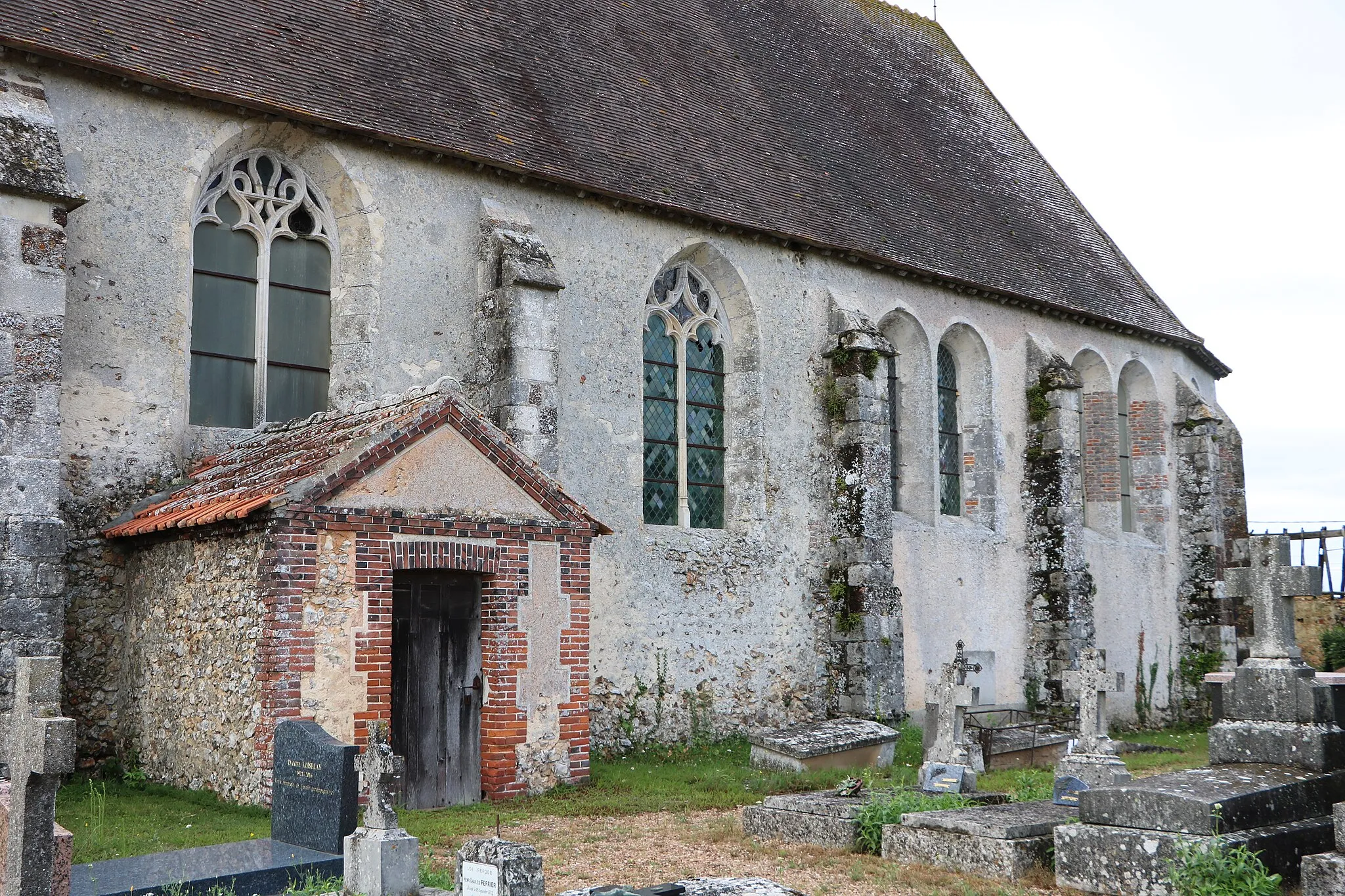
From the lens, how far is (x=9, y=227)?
9789mm

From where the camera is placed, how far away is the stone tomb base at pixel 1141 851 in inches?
263

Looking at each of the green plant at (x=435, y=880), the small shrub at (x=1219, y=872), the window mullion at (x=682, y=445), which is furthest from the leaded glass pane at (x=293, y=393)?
the small shrub at (x=1219, y=872)

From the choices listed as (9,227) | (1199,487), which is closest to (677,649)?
(9,227)

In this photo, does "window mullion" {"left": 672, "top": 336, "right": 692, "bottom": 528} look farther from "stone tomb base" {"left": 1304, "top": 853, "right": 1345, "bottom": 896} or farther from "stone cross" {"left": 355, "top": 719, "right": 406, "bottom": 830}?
"stone tomb base" {"left": 1304, "top": 853, "right": 1345, "bottom": 896}

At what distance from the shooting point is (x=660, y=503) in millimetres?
14734

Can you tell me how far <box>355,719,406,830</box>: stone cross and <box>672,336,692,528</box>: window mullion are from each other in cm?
807

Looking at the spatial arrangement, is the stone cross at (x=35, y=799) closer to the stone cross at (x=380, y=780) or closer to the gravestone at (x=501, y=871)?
the stone cross at (x=380, y=780)

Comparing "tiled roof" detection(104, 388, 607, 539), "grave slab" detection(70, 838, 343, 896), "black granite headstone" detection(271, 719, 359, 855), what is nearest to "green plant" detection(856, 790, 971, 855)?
"black granite headstone" detection(271, 719, 359, 855)

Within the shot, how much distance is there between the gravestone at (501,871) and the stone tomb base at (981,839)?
3.13m

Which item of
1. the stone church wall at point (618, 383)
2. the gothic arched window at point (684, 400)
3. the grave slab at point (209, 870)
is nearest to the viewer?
the grave slab at point (209, 870)

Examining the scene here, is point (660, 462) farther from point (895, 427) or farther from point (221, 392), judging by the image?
point (221, 392)

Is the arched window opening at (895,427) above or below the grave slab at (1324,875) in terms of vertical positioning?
above

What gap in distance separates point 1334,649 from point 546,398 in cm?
1650

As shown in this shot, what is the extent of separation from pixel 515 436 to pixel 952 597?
24.6 feet
